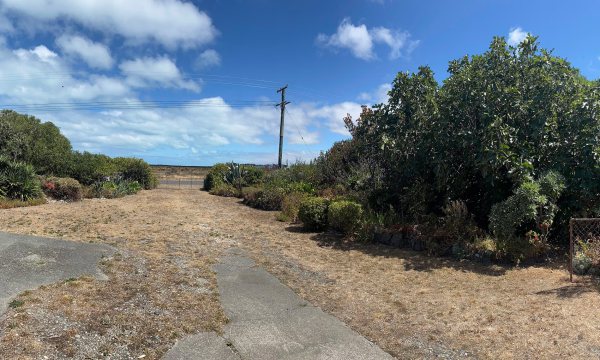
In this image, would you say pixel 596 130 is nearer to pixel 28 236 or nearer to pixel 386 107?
pixel 386 107

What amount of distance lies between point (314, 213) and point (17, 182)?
34.3 feet

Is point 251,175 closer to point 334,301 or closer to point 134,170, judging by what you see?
point 134,170

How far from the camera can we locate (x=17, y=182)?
38.9ft

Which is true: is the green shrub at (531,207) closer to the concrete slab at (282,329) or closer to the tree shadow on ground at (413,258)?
the tree shadow on ground at (413,258)

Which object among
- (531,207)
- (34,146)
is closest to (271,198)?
(531,207)

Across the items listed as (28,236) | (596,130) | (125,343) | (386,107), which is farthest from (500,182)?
(28,236)

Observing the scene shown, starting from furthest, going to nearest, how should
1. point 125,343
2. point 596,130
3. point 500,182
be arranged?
point 500,182 < point 596,130 < point 125,343

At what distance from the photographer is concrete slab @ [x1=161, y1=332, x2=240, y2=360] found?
10.7ft

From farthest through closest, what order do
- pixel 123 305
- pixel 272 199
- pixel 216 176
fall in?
pixel 216 176 < pixel 272 199 < pixel 123 305

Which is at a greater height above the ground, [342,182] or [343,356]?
[342,182]

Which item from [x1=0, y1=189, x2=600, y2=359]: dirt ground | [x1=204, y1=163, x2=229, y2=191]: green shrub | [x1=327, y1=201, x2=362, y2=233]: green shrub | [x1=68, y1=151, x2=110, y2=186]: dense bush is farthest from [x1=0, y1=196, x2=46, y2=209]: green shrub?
[x1=204, y1=163, x2=229, y2=191]: green shrub

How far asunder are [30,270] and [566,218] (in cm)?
957

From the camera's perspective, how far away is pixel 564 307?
4289 millimetres

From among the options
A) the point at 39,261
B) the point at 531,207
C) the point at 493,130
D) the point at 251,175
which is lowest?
the point at 39,261
